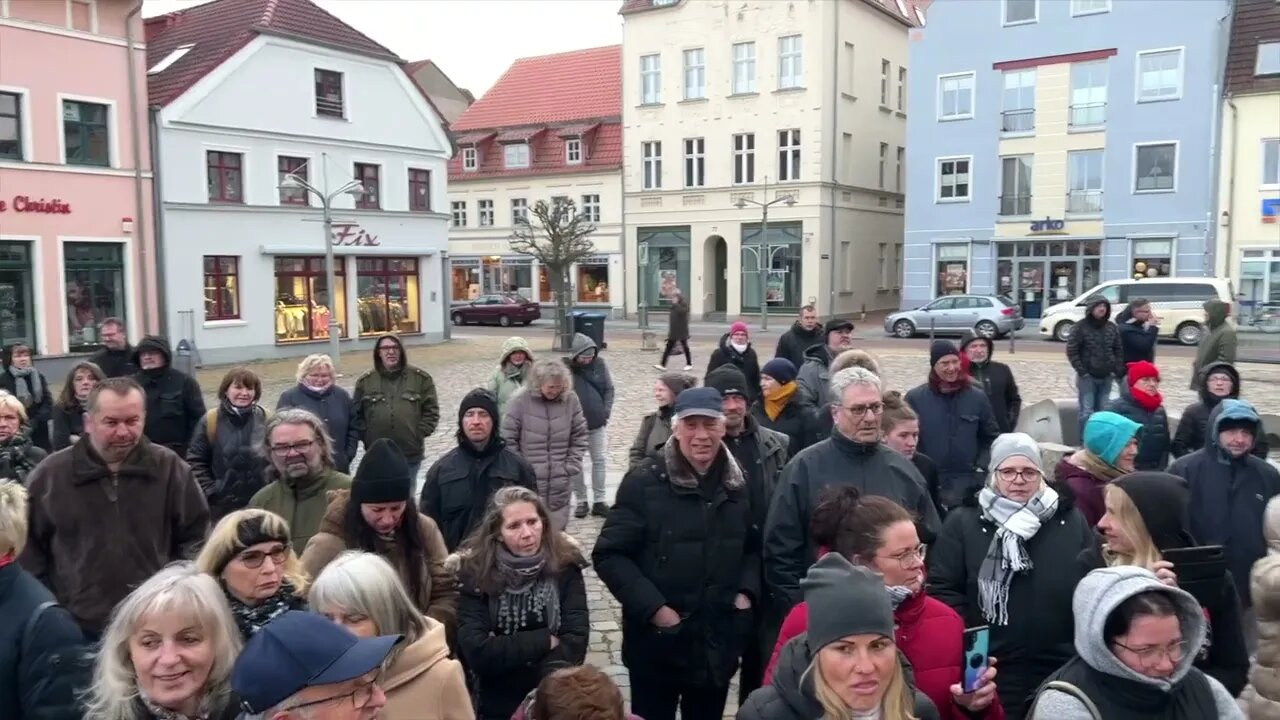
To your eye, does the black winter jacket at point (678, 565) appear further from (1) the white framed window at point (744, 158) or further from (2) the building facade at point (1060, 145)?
(1) the white framed window at point (744, 158)

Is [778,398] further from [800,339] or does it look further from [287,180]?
[287,180]

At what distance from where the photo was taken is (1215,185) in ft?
101

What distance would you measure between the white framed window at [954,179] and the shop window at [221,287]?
82.4 feet

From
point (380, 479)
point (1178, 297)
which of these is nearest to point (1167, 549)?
point (380, 479)

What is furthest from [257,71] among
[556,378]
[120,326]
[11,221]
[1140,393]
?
[1140,393]

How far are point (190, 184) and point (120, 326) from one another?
58.3ft

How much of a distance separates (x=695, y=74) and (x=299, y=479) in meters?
38.6

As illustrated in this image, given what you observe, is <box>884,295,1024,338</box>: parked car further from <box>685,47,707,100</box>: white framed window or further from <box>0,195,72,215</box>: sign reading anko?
<box>0,195,72,215</box>: sign reading anko

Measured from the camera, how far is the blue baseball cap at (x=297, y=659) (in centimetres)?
211

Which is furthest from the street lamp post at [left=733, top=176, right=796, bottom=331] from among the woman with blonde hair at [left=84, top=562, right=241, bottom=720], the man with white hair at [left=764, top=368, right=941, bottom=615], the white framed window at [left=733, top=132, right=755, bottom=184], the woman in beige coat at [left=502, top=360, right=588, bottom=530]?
the woman with blonde hair at [left=84, top=562, right=241, bottom=720]

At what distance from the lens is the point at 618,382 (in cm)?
1941

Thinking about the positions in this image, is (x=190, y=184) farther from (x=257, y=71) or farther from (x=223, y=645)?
(x=223, y=645)

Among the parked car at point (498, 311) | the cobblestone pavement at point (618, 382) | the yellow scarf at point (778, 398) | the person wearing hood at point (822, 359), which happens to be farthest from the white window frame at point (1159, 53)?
the yellow scarf at point (778, 398)

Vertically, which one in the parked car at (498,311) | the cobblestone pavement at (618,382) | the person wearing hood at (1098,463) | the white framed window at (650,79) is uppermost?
the white framed window at (650,79)
